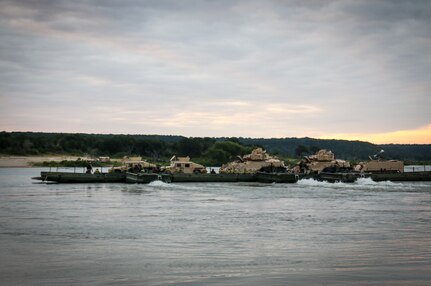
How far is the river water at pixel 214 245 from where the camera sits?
58.2ft

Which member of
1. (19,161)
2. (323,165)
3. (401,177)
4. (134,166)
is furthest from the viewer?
(19,161)

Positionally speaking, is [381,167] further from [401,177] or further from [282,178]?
[282,178]

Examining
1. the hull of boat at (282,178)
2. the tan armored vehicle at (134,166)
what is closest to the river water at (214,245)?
the hull of boat at (282,178)

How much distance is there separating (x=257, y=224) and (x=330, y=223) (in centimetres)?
431

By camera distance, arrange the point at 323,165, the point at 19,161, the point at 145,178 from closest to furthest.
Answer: the point at 145,178 → the point at 323,165 → the point at 19,161

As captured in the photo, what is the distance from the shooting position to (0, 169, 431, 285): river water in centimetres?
1775

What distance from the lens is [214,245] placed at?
2434cm

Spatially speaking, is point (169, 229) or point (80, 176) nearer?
point (169, 229)

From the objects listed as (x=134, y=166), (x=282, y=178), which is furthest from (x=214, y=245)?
(x=134, y=166)

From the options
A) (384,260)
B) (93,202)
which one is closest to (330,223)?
(384,260)

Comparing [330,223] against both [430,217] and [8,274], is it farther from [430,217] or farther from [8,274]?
→ [8,274]

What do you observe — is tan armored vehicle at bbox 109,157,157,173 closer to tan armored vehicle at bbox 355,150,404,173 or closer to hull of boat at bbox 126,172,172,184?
hull of boat at bbox 126,172,172,184

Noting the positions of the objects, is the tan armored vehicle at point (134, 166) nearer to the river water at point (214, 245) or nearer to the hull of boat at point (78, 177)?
the hull of boat at point (78, 177)

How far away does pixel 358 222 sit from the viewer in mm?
33719
